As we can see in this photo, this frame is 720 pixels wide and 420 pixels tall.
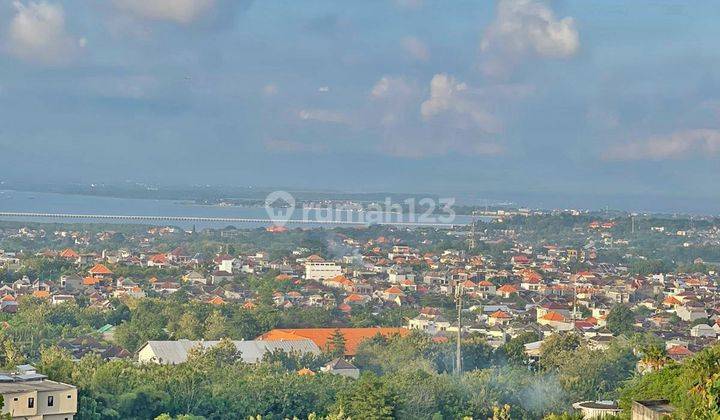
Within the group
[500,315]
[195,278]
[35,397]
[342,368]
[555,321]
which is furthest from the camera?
[195,278]

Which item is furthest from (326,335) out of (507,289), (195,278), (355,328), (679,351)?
(195,278)

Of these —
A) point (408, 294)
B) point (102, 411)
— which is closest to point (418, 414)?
point (102, 411)

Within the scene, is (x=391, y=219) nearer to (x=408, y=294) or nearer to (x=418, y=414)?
(x=408, y=294)

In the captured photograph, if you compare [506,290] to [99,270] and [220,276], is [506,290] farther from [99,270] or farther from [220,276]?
[99,270]

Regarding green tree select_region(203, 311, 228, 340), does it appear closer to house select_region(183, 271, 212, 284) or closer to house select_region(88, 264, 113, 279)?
house select_region(88, 264, 113, 279)

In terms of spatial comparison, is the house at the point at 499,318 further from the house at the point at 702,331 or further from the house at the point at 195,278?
the house at the point at 195,278

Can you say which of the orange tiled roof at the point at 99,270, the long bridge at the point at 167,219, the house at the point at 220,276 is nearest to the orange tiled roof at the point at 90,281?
the orange tiled roof at the point at 99,270
